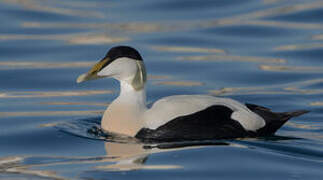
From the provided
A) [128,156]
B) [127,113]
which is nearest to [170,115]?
[127,113]

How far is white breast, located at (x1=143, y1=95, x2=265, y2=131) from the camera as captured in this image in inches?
368

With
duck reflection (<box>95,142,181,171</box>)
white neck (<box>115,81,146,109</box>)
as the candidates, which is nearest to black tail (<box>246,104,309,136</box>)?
white neck (<box>115,81,146,109</box>)

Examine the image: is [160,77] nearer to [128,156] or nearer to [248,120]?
[248,120]

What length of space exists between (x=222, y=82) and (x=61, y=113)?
267 cm

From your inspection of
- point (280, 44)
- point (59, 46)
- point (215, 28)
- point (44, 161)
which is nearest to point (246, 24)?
point (215, 28)

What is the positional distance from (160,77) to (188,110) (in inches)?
154

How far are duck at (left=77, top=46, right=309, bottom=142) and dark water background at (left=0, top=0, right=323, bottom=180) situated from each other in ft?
0.50

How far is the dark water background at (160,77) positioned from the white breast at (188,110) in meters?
0.21

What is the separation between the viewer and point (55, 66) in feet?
45.6

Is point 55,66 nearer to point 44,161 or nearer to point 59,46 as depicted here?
point 59,46

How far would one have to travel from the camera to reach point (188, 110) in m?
9.38

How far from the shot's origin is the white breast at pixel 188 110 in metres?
9.35

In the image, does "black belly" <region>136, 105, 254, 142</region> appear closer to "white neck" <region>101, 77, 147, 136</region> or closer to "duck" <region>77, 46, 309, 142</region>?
"duck" <region>77, 46, 309, 142</region>

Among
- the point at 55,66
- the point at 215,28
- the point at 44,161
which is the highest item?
the point at 215,28
